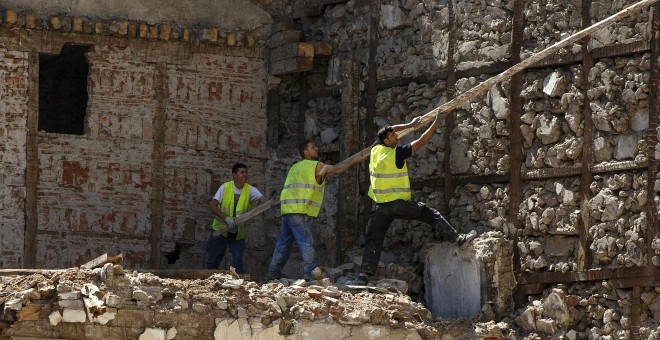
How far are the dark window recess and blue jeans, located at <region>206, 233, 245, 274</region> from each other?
398 cm

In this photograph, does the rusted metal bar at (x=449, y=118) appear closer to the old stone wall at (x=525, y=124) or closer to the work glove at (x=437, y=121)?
the old stone wall at (x=525, y=124)

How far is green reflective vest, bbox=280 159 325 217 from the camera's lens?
17.4m

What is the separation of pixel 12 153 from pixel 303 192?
3339 mm

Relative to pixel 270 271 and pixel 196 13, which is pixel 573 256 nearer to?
pixel 270 271

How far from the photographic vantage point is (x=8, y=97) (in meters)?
18.0

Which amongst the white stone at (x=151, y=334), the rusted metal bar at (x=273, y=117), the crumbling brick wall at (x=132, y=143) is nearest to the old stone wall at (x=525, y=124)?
the rusted metal bar at (x=273, y=117)

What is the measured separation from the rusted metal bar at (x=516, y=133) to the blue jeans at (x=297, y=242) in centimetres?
220

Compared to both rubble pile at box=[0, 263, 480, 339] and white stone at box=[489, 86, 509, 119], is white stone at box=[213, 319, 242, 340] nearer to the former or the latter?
rubble pile at box=[0, 263, 480, 339]

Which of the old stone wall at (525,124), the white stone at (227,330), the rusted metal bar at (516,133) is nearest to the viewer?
the white stone at (227,330)

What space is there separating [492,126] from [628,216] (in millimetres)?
1973

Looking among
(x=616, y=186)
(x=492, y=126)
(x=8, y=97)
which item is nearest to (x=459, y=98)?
(x=492, y=126)

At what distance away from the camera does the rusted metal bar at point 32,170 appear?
17953mm

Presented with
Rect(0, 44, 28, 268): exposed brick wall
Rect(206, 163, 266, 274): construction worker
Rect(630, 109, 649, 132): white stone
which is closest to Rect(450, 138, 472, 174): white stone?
Rect(630, 109, 649, 132): white stone

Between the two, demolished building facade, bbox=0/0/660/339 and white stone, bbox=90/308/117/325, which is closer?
white stone, bbox=90/308/117/325
